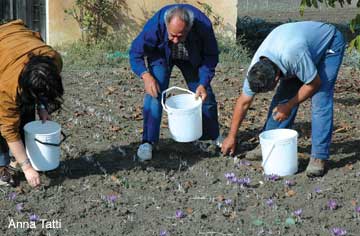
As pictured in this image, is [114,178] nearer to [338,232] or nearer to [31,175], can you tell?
[31,175]

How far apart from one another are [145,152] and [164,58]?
31.1 inches

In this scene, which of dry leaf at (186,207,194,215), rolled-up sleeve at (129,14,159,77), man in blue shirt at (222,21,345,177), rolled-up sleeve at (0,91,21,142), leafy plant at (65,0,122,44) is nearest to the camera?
rolled-up sleeve at (0,91,21,142)

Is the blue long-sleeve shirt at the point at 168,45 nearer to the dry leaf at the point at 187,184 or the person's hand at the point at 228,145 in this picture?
the person's hand at the point at 228,145

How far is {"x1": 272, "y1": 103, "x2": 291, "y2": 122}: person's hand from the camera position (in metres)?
5.24

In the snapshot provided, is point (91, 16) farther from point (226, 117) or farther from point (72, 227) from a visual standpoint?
point (72, 227)

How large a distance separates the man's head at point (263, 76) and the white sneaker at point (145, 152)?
1.23 metres

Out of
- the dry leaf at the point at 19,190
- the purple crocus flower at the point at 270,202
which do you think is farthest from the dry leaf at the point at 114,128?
the purple crocus flower at the point at 270,202

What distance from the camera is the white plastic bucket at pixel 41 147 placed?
16.4 feet

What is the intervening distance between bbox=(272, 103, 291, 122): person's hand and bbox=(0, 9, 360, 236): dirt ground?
1.54ft

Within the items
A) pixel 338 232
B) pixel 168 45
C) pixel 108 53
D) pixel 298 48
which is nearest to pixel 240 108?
pixel 298 48

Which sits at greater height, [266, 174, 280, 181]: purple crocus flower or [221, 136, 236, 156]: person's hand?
[221, 136, 236, 156]: person's hand

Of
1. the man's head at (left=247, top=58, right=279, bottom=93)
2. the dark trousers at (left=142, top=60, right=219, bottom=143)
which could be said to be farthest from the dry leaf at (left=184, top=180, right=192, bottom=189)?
the man's head at (left=247, top=58, right=279, bottom=93)

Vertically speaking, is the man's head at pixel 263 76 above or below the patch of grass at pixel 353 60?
above

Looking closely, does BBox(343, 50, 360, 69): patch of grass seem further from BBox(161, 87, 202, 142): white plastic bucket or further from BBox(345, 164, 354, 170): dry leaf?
BBox(161, 87, 202, 142): white plastic bucket
